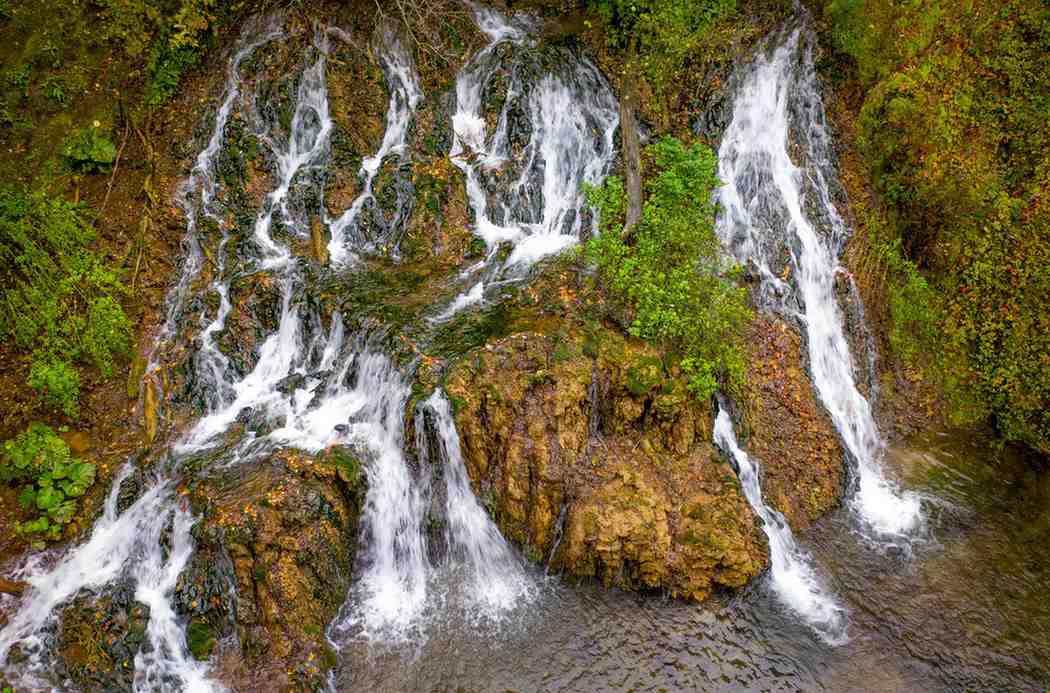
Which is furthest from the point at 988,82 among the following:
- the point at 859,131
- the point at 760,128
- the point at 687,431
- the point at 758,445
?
the point at 687,431

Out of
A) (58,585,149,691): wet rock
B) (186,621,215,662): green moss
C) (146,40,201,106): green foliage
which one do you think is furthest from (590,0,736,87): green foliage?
(58,585,149,691): wet rock

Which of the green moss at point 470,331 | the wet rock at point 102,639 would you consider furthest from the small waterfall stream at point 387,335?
the green moss at point 470,331

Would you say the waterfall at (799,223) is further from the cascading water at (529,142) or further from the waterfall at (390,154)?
the waterfall at (390,154)

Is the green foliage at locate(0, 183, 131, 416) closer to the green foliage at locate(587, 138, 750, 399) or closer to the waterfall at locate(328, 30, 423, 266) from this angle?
the waterfall at locate(328, 30, 423, 266)

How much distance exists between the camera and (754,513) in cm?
849

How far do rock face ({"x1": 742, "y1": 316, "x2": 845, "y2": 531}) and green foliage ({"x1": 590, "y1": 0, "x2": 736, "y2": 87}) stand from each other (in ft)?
17.1

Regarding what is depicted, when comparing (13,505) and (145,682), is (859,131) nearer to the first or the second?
(145,682)

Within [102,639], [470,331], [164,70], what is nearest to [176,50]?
[164,70]

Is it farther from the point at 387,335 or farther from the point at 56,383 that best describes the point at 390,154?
the point at 56,383

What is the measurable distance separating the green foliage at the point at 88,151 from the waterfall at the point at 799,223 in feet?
35.6

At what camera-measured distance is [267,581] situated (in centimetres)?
722

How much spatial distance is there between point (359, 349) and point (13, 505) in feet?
16.4

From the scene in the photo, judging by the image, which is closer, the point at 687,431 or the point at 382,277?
the point at 687,431

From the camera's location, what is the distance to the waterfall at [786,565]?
25.3 ft
